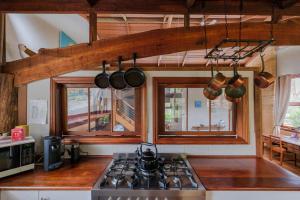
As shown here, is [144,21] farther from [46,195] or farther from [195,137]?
[46,195]

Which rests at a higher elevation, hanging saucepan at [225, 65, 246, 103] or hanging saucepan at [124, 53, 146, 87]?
hanging saucepan at [124, 53, 146, 87]

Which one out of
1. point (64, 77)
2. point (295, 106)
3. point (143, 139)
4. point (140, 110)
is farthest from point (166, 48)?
point (295, 106)

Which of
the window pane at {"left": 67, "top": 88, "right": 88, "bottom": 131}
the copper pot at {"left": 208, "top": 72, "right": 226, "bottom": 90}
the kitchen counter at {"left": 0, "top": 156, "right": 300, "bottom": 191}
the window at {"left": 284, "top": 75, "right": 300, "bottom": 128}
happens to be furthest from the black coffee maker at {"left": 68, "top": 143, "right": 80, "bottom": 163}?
the window at {"left": 284, "top": 75, "right": 300, "bottom": 128}

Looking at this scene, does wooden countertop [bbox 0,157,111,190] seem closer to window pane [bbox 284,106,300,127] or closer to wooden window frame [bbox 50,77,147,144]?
wooden window frame [bbox 50,77,147,144]

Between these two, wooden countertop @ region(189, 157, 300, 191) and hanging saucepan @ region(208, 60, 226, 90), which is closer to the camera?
wooden countertop @ region(189, 157, 300, 191)

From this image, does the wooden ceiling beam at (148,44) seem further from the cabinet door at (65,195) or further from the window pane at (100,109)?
the cabinet door at (65,195)

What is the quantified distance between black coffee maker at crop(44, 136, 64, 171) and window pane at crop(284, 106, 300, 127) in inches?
215

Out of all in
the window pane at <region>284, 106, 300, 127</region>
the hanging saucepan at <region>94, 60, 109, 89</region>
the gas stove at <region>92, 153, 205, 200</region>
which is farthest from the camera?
the window pane at <region>284, 106, 300, 127</region>

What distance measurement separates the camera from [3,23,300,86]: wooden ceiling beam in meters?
1.85

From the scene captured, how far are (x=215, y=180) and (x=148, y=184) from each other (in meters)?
0.55

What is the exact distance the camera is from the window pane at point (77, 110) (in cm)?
254

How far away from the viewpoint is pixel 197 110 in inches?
103

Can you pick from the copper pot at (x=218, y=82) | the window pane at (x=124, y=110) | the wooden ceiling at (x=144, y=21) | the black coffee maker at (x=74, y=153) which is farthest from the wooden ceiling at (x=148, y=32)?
the wooden ceiling at (x=144, y=21)

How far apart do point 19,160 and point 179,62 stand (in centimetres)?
594
